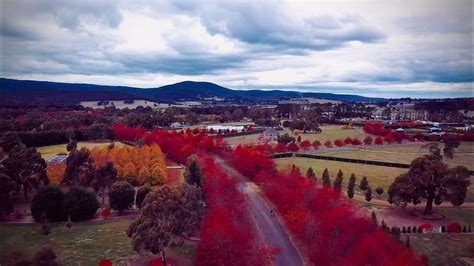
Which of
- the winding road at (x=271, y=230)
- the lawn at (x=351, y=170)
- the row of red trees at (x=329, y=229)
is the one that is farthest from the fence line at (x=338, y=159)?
the winding road at (x=271, y=230)

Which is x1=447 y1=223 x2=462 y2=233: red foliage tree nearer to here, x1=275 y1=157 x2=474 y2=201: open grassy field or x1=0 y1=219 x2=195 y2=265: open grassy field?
x1=275 y1=157 x2=474 y2=201: open grassy field

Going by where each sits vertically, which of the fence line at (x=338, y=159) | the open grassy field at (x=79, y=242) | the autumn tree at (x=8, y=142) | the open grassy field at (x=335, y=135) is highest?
the autumn tree at (x=8, y=142)

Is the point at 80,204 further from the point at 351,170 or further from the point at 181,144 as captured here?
the point at 351,170

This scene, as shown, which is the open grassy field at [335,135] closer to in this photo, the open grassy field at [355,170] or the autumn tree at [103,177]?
the open grassy field at [355,170]

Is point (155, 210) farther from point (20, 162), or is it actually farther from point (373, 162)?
point (373, 162)

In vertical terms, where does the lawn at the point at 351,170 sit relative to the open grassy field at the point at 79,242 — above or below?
above

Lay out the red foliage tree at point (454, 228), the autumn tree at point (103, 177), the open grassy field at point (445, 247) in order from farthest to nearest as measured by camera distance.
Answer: the autumn tree at point (103, 177) → the red foliage tree at point (454, 228) → the open grassy field at point (445, 247)

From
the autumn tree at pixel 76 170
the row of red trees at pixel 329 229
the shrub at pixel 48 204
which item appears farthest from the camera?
the autumn tree at pixel 76 170
